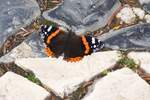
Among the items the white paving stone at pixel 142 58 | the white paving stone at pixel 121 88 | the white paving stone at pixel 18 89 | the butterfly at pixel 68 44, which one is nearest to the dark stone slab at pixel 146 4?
the white paving stone at pixel 142 58

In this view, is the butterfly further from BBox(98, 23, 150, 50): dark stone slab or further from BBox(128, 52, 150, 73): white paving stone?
BBox(128, 52, 150, 73): white paving stone

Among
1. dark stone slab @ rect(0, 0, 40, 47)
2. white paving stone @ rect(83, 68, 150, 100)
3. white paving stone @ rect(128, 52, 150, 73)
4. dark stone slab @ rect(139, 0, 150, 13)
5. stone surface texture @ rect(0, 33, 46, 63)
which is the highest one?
dark stone slab @ rect(0, 0, 40, 47)

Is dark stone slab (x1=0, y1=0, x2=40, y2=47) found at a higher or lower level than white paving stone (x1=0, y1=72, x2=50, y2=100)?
higher

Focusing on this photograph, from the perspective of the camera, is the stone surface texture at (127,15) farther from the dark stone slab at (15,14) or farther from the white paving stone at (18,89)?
the white paving stone at (18,89)

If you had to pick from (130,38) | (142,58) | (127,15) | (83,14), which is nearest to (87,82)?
(142,58)

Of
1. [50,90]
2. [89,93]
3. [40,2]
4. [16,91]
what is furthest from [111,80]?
[40,2]

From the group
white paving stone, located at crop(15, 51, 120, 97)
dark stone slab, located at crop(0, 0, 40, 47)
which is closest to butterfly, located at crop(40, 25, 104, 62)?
white paving stone, located at crop(15, 51, 120, 97)

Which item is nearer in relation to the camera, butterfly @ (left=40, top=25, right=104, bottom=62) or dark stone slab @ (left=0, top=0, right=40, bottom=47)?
butterfly @ (left=40, top=25, right=104, bottom=62)

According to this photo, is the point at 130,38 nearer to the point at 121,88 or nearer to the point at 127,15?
the point at 127,15
